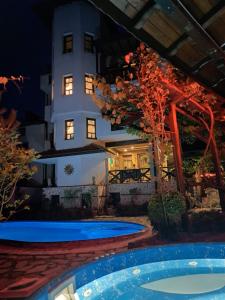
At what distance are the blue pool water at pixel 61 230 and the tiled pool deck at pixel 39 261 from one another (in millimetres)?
3753

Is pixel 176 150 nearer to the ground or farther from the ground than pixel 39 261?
farther from the ground

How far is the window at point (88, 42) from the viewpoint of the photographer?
80.0 feet

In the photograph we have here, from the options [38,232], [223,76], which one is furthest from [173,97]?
[38,232]

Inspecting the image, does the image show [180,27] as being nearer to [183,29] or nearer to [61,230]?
[183,29]

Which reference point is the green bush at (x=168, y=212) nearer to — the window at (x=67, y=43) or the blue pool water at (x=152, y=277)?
the blue pool water at (x=152, y=277)

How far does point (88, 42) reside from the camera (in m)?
24.6

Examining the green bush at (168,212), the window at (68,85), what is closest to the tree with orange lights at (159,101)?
the green bush at (168,212)

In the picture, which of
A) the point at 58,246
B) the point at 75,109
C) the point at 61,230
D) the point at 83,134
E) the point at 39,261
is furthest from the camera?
the point at 75,109

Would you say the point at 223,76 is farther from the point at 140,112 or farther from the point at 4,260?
the point at 140,112

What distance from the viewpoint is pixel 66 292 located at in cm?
464

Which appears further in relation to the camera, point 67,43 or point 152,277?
point 67,43

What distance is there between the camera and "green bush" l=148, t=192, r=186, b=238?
8.62 m

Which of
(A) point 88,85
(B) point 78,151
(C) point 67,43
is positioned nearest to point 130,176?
(B) point 78,151

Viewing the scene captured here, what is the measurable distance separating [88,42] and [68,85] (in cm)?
475
